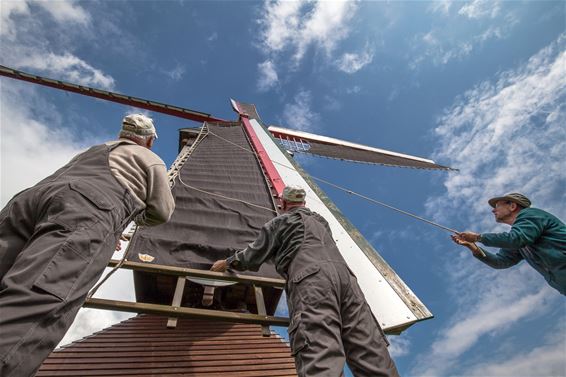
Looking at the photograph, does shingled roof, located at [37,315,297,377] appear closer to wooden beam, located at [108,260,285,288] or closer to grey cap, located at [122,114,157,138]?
wooden beam, located at [108,260,285,288]

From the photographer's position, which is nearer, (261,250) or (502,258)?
(261,250)

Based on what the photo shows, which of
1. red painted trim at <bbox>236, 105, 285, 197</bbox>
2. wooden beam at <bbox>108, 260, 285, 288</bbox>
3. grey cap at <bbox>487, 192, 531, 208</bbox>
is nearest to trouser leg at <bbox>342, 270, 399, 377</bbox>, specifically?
wooden beam at <bbox>108, 260, 285, 288</bbox>

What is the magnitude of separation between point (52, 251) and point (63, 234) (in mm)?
93

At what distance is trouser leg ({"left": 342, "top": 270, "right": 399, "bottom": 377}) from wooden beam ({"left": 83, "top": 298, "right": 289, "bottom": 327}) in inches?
21.2

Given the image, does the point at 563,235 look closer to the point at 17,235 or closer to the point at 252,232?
the point at 252,232

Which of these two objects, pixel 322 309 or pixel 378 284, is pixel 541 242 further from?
pixel 322 309

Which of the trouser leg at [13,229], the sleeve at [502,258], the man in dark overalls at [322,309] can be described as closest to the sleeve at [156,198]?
the trouser leg at [13,229]

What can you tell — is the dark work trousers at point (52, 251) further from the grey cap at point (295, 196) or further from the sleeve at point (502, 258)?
the sleeve at point (502, 258)

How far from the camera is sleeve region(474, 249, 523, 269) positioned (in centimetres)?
308

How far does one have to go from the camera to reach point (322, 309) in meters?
1.75

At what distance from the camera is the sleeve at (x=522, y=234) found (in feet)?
8.44

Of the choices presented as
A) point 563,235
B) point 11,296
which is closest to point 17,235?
point 11,296

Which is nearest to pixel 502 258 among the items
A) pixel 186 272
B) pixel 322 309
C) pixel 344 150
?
pixel 322 309

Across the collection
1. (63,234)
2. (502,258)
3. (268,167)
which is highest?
(268,167)
